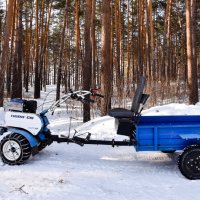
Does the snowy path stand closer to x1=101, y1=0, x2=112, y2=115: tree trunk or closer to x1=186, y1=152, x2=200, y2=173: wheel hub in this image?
x1=186, y1=152, x2=200, y2=173: wheel hub

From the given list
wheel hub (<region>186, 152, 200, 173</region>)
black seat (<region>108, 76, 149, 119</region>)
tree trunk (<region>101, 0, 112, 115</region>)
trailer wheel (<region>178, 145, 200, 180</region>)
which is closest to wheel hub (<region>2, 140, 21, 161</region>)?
black seat (<region>108, 76, 149, 119</region>)

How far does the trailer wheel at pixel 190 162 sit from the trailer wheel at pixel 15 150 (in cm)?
235

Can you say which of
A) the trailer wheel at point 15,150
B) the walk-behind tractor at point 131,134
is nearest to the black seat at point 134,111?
the walk-behind tractor at point 131,134

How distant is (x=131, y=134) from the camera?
516cm

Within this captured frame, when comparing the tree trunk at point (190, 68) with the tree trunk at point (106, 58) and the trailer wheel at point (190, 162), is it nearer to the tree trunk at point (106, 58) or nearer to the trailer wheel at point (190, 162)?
the tree trunk at point (106, 58)

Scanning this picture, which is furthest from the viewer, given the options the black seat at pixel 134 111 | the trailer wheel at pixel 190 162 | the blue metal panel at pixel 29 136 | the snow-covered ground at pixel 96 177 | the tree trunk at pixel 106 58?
the tree trunk at pixel 106 58

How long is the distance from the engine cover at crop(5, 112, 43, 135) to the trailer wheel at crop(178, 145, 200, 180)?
7.48 feet

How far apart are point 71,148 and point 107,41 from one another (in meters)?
5.29

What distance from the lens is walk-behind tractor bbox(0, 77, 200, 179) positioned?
15.6 feet

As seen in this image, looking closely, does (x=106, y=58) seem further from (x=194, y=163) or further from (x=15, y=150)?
(x=194, y=163)

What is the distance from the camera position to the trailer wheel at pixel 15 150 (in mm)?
5168

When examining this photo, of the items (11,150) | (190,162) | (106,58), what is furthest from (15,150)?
(106,58)

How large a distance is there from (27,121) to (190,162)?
2.60 metres

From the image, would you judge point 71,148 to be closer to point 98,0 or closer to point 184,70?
point 98,0
